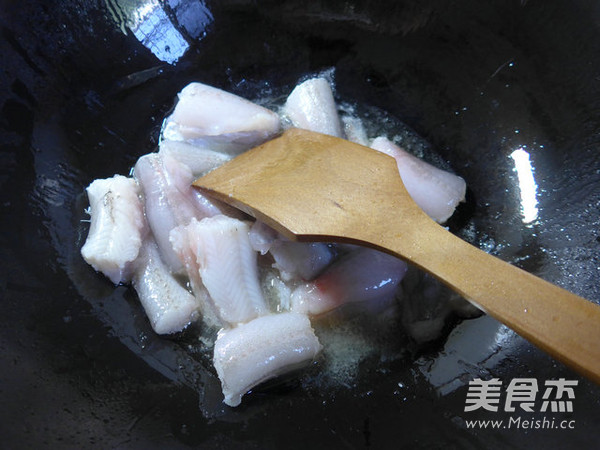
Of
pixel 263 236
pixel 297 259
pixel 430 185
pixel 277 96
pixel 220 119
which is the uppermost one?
pixel 220 119

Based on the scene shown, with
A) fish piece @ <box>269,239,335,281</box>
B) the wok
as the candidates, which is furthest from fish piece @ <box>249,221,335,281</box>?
the wok

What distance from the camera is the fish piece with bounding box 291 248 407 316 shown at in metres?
1.40

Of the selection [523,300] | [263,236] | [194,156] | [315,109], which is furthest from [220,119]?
[523,300]

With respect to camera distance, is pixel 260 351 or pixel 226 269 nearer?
pixel 260 351

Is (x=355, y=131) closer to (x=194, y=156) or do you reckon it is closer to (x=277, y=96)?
(x=277, y=96)

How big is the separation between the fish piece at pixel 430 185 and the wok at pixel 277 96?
0.33 feet

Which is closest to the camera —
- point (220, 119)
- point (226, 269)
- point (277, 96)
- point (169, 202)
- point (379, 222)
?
point (379, 222)

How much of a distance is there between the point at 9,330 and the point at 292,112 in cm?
108

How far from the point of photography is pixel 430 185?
5.21ft

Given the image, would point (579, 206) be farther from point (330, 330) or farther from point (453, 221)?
point (330, 330)

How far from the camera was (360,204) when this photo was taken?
1317 mm

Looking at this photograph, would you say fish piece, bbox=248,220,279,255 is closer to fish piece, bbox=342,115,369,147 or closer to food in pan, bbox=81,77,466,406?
food in pan, bbox=81,77,466,406

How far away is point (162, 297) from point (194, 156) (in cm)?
47

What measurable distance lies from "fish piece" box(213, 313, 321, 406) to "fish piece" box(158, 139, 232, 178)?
1.80 ft
